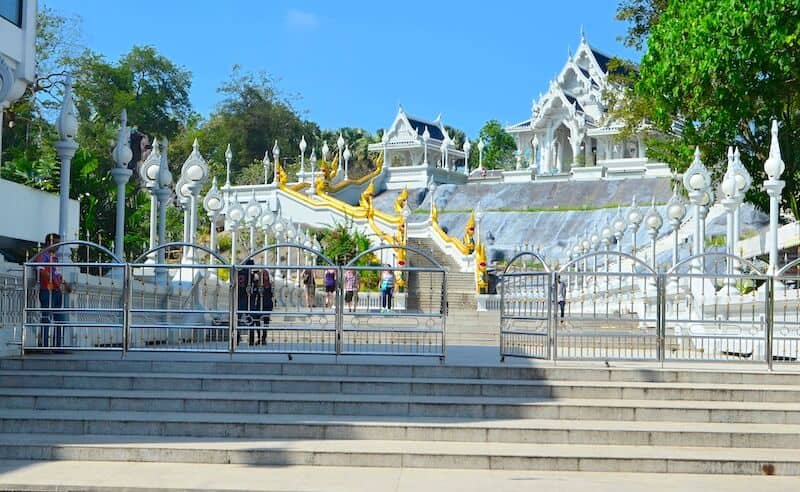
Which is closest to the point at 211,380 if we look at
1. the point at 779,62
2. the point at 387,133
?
the point at 779,62

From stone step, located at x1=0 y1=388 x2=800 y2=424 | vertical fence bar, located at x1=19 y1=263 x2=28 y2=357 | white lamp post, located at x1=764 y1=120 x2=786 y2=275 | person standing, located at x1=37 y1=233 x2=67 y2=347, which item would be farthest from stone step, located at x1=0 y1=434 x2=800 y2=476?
white lamp post, located at x1=764 y1=120 x2=786 y2=275

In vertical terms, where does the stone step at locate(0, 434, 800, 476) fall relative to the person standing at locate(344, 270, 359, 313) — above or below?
below

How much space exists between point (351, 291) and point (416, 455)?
5.94m

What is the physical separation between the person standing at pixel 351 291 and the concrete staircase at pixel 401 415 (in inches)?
77.8

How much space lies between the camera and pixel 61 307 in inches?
590

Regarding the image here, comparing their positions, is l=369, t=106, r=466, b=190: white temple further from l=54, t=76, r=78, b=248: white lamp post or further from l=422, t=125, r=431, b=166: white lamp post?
l=54, t=76, r=78, b=248: white lamp post

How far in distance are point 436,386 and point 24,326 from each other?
17.2ft

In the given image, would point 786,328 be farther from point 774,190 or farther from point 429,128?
point 429,128

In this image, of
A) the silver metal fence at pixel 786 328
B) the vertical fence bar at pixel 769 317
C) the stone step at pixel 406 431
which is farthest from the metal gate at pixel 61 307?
the silver metal fence at pixel 786 328

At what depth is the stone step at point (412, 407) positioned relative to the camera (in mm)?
12352

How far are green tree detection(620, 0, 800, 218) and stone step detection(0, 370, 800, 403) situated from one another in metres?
16.7

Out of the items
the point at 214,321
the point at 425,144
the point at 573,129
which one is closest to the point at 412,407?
the point at 214,321

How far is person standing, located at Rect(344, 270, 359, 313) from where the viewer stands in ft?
51.2

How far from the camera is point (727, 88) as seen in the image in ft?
96.2
